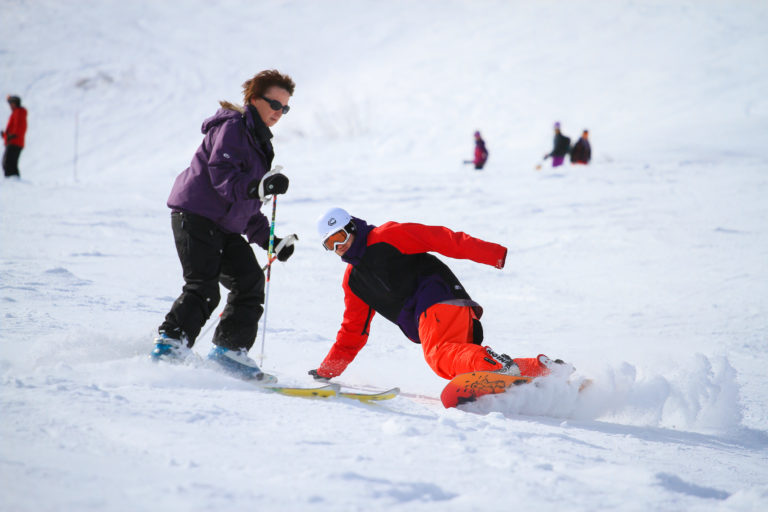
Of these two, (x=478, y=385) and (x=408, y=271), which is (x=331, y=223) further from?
(x=478, y=385)

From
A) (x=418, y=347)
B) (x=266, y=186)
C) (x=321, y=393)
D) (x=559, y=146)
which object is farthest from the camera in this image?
(x=559, y=146)

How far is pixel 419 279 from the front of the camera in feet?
11.7

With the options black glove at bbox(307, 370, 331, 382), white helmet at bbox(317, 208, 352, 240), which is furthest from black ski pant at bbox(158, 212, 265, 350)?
black glove at bbox(307, 370, 331, 382)

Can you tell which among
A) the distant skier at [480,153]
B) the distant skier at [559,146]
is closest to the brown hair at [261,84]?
the distant skier at [480,153]

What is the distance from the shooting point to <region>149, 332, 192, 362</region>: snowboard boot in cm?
309

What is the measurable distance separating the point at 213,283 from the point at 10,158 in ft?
35.1

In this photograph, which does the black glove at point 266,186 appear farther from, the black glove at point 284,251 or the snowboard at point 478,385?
the snowboard at point 478,385

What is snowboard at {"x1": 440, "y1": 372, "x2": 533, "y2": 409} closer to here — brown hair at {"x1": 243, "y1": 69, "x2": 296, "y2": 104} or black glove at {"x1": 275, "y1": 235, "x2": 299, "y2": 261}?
black glove at {"x1": 275, "y1": 235, "x2": 299, "y2": 261}

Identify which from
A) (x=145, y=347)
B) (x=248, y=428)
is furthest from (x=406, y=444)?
(x=145, y=347)

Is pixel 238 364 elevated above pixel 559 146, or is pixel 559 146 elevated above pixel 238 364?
pixel 559 146

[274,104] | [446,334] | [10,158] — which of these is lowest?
[446,334]

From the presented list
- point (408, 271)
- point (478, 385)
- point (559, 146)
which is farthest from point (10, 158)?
point (559, 146)

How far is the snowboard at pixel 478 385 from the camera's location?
3.12 metres

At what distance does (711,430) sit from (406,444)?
196 centimetres
